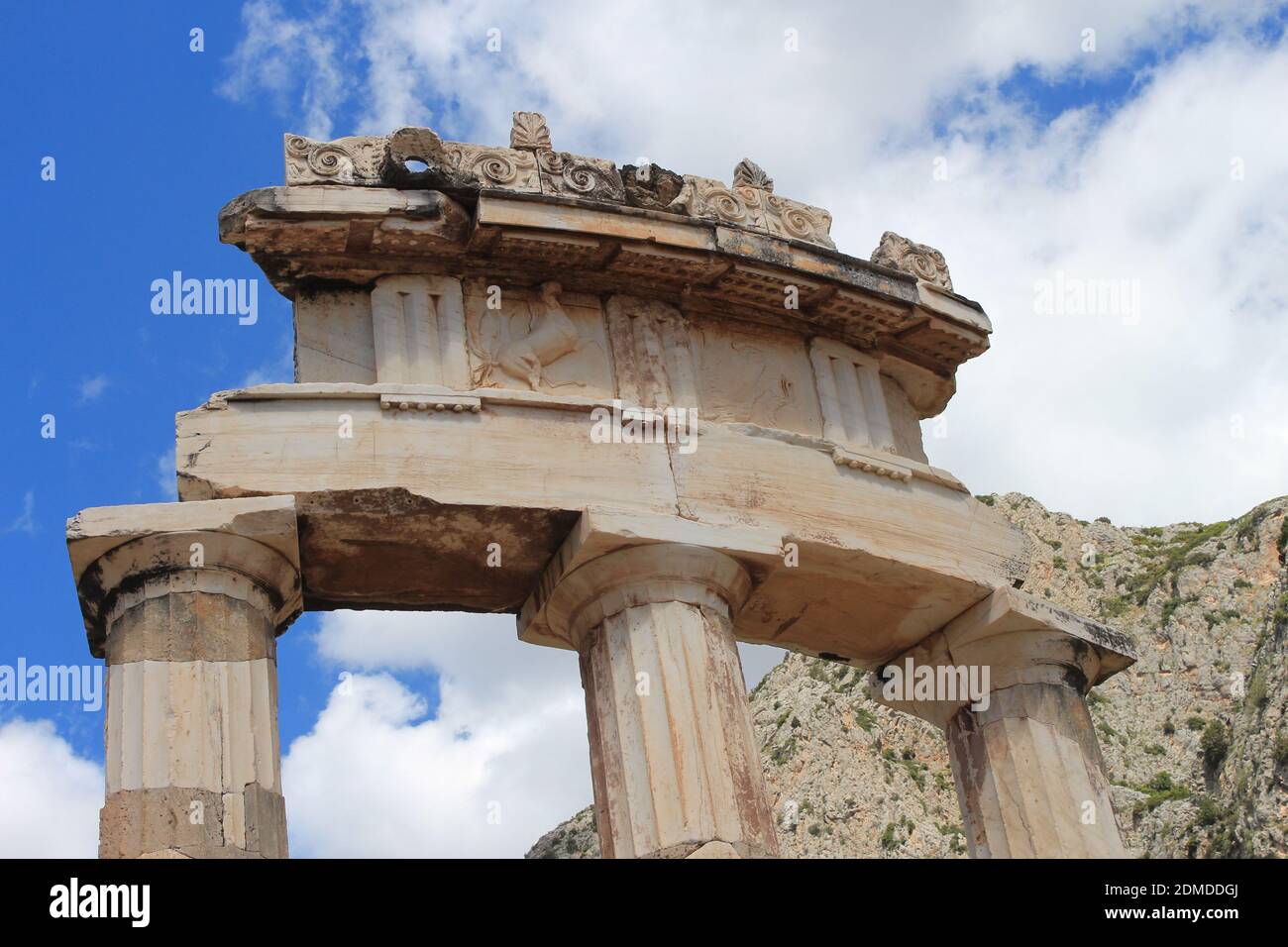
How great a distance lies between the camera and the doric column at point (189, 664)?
414 inches

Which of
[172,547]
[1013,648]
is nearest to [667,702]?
[172,547]

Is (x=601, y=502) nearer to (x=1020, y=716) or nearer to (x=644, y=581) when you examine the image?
(x=644, y=581)

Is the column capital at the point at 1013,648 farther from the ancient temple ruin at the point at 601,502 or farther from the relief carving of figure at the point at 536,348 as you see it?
the relief carving of figure at the point at 536,348

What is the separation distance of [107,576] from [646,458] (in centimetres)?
396

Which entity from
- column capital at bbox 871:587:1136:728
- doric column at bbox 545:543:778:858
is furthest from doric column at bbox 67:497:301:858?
column capital at bbox 871:587:1136:728

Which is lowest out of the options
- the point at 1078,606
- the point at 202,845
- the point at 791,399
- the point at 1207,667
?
the point at 202,845

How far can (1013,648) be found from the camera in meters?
14.2

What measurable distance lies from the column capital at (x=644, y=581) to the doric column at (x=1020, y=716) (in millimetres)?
2523

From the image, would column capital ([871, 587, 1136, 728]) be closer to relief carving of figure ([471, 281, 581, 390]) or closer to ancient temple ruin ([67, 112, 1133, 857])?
ancient temple ruin ([67, 112, 1133, 857])

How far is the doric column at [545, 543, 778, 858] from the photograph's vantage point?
11.6 m

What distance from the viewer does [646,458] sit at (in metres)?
12.9

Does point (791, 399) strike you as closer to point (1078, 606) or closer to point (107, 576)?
point (107, 576)
